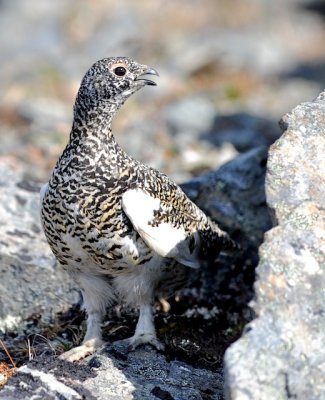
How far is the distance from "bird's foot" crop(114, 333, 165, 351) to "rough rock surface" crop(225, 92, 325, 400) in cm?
171

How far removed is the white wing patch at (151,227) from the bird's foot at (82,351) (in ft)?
2.79

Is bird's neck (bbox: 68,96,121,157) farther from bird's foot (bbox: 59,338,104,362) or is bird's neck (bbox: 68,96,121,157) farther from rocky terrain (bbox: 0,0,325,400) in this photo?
bird's foot (bbox: 59,338,104,362)

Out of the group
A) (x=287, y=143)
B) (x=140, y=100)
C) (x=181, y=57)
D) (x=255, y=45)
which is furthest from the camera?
(x=255, y=45)

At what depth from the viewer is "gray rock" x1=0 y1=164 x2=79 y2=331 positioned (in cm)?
678

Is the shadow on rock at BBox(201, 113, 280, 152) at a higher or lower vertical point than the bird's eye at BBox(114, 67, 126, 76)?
lower

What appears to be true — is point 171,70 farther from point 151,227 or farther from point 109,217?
point 109,217

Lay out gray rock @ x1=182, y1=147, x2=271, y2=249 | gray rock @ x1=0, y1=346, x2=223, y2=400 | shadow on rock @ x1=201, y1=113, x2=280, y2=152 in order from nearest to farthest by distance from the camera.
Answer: gray rock @ x1=0, y1=346, x2=223, y2=400, gray rock @ x1=182, y1=147, x2=271, y2=249, shadow on rock @ x1=201, y1=113, x2=280, y2=152

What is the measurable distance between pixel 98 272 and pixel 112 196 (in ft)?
2.19

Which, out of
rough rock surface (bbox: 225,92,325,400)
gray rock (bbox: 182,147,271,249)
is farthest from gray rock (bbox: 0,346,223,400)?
gray rock (bbox: 182,147,271,249)

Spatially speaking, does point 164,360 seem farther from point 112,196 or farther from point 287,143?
point 287,143

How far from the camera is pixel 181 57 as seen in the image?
1834 centimetres

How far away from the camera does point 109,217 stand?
18.6 ft

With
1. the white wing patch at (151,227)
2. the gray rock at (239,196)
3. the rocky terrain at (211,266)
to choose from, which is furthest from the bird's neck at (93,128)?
the gray rock at (239,196)

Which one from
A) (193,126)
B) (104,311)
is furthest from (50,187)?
(193,126)
